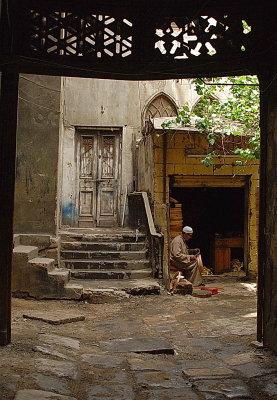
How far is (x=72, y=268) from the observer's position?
11617mm

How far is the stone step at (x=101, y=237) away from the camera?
1258 centimetres

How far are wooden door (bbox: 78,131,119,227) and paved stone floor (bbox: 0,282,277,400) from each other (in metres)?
6.77

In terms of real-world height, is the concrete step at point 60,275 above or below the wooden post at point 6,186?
below

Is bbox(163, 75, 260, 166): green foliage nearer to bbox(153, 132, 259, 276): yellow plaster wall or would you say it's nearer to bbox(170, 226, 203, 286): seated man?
bbox(153, 132, 259, 276): yellow plaster wall

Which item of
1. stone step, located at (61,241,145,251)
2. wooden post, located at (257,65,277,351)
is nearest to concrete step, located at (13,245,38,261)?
stone step, located at (61,241,145,251)

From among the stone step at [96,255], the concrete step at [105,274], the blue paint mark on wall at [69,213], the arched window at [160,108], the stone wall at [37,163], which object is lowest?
the concrete step at [105,274]

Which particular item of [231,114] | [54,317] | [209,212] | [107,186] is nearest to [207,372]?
[54,317]

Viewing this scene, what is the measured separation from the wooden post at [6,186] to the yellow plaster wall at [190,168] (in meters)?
6.92

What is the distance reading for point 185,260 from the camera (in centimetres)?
1198

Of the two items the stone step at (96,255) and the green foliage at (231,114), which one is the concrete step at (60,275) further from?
the green foliage at (231,114)

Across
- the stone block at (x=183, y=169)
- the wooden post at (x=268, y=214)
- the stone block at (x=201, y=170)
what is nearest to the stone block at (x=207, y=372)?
the wooden post at (x=268, y=214)

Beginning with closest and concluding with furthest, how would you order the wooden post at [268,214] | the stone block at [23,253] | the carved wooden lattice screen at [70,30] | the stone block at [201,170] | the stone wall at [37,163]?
1. the wooden post at [268,214]
2. the carved wooden lattice screen at [70,30]
3. the stone block at [23,253]
4. the stone wall at [37,163]
5. the stone block at [201,170]

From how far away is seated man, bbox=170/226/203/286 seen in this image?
12.0 meters

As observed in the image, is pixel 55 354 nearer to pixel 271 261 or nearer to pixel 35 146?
pixel 271 261
